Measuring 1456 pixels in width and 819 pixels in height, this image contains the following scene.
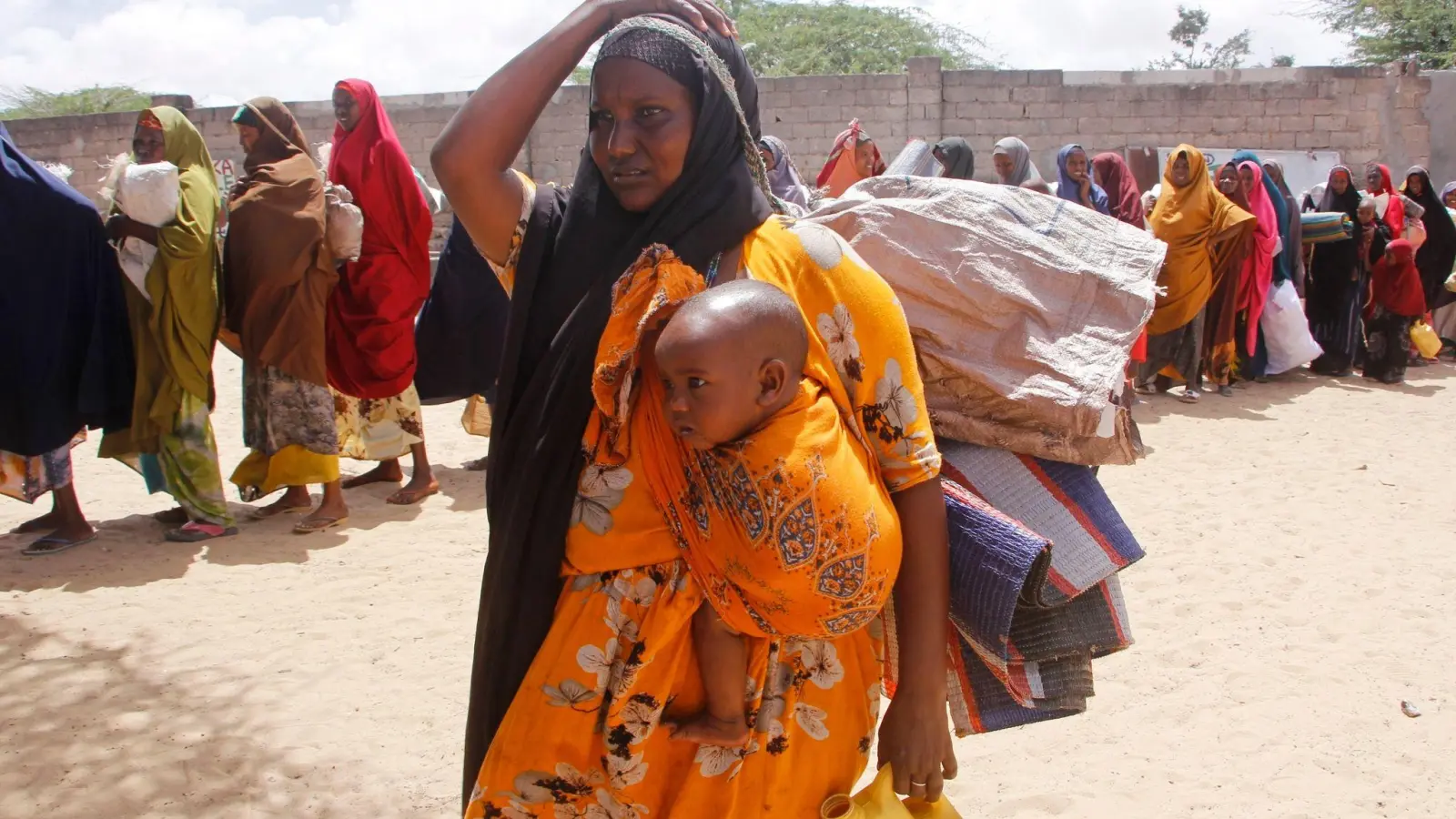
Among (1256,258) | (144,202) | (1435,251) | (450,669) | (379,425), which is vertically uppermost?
(144,202)

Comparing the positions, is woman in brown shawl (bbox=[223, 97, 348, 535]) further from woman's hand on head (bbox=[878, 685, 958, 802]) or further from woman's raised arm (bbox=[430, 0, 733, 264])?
woman's hand on head (bbox=[878, 685, 958, 802])

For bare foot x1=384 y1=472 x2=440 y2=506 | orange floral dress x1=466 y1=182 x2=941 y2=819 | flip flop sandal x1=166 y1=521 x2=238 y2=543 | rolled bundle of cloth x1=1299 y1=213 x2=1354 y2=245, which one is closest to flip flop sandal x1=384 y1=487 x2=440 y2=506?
bare foot x1=384 y1=472 x2=440 y2=506

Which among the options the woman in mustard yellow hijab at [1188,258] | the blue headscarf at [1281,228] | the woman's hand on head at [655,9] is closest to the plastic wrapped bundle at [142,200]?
the woman's hand on head at [655,9]

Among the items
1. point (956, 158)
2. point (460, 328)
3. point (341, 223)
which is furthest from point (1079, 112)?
point (341, 223)

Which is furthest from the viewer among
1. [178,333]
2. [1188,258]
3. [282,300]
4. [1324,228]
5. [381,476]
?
[1324,228]

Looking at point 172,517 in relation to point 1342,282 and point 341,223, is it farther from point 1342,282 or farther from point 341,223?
point 1342,282

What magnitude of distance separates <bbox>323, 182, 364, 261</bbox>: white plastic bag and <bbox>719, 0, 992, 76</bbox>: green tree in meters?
21.6

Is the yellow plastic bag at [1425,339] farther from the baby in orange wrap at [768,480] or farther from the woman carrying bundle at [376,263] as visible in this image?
the baby in orange wrap at [768,480]

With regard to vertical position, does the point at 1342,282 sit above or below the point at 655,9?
below

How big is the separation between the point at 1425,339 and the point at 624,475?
1212 centimetres

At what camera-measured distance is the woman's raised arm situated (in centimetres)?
171

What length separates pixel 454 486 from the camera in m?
6.54

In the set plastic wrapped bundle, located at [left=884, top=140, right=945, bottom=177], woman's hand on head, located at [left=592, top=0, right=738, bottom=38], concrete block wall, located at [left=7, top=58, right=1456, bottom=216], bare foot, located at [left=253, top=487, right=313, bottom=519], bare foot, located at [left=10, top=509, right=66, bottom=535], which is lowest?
bare foot, located at [left=253, top=487, right=313, bottom=519]

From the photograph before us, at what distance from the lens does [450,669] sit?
405cm
